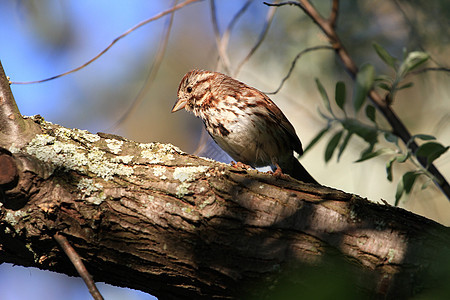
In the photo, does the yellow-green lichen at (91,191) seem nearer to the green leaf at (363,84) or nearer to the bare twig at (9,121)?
the bare twig at (9,121)

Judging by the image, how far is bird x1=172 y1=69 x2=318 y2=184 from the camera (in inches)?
136

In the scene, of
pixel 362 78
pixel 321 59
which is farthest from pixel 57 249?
pixel 321 59

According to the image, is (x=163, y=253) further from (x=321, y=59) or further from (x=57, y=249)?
(x=321, y=59)

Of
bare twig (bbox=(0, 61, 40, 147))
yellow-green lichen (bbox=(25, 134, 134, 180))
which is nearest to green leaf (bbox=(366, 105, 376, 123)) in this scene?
yellow-green lichen (bbox=(25, 134, 134, 180))

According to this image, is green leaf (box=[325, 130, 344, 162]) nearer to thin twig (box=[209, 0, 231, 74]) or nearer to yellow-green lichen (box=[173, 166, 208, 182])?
yellow-green lichen (box=[173, 166, 208, 182])

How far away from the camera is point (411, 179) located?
6.57 ft

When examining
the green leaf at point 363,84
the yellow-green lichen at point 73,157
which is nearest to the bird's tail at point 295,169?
the yellow-green lichen at point 73,157

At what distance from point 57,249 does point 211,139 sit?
186 centimetres

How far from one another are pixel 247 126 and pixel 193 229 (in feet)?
4.62

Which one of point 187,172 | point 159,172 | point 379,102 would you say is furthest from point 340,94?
point 159,172

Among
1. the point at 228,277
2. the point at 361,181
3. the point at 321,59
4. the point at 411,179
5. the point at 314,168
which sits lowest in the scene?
the point at 228,277

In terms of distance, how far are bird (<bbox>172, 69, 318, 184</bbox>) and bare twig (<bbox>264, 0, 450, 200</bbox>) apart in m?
0.97

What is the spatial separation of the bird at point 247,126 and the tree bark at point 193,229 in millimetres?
1130

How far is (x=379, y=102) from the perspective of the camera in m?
2.33
